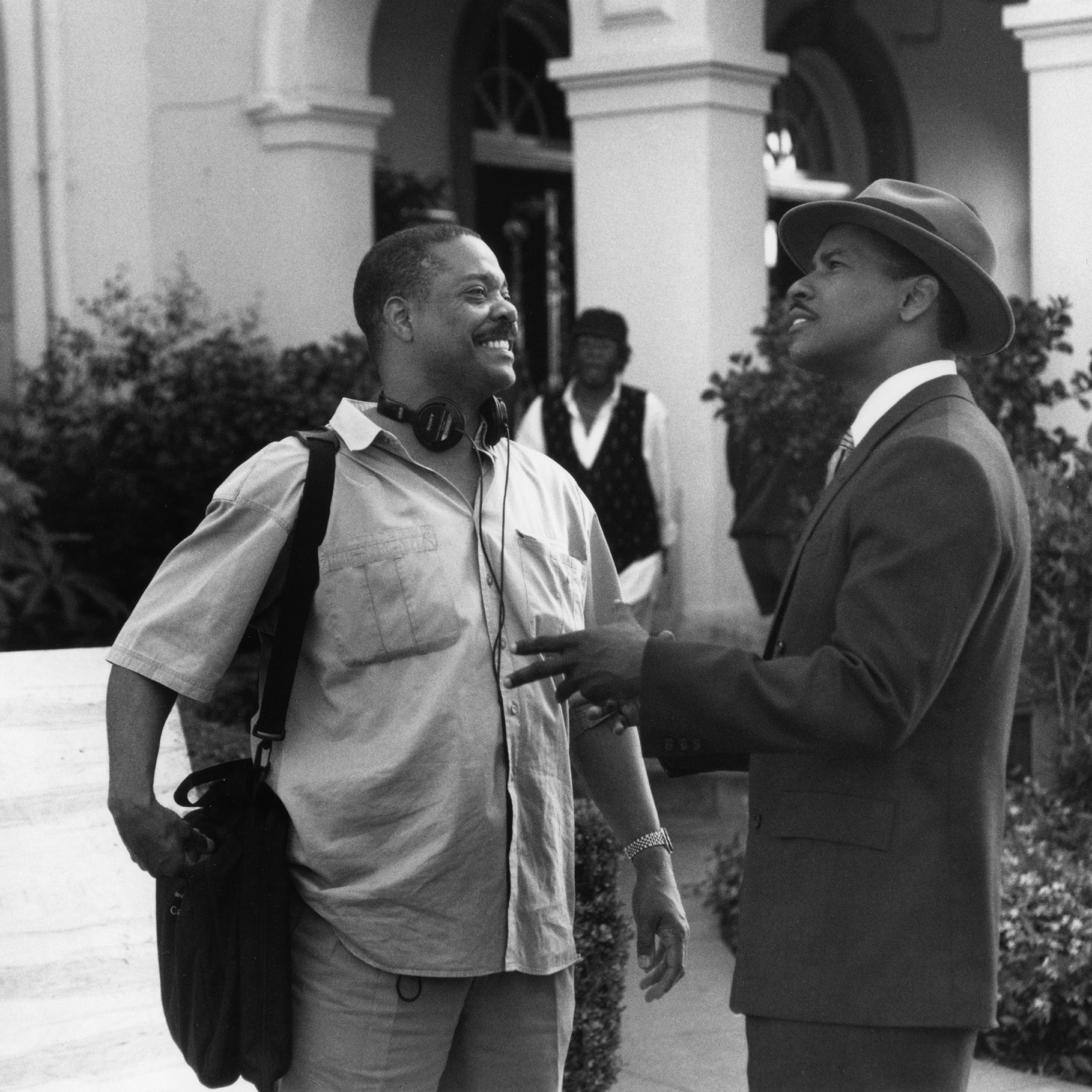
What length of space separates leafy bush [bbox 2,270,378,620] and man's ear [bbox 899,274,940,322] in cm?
639

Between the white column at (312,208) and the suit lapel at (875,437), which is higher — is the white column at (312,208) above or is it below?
above

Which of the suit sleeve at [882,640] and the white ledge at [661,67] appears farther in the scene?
the white ledge at [661,67]

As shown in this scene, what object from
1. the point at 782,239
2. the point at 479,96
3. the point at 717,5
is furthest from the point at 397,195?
the point at 782,239

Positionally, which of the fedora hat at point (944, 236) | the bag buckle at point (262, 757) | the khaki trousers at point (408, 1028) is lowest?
the khaki trousers at point (408, 1028)

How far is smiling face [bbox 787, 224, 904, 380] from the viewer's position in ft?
8.87

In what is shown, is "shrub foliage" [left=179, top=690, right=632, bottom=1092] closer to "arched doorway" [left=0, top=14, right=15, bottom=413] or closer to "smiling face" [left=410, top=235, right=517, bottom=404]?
"smiling face" [left=410, top=235, right=517, bottom=404]

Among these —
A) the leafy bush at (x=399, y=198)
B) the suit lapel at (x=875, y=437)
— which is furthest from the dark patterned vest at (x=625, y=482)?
the suit lapel at (x=875, y=437)

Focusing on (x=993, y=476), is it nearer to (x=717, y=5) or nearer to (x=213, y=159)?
(x=717, y=5)

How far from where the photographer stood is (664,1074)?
4.94 metres

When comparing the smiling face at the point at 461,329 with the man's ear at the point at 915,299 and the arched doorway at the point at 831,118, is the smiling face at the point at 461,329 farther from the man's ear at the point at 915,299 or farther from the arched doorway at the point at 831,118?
the arched doorway at the point at 831,118

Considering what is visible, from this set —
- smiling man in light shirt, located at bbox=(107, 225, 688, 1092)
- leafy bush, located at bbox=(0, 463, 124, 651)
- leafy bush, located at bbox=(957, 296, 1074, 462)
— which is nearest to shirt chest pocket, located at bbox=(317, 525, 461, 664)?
smiling man in light shirt, located at bbox=(107, 225, 688, 1092)

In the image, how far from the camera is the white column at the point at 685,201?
855cm

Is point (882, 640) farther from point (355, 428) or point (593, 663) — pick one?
point (355, 428)

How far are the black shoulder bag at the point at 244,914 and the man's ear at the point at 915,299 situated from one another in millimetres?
892
